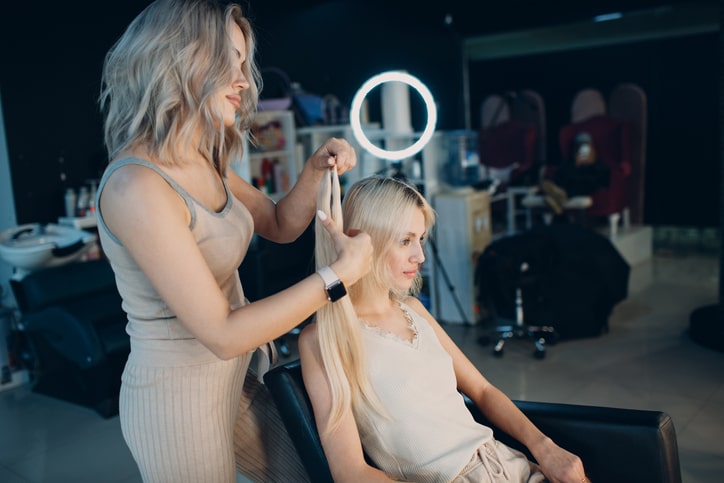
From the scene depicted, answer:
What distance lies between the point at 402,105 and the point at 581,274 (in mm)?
1697

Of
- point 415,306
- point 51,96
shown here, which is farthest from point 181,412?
point 51,96

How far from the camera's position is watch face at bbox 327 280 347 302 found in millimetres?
1274

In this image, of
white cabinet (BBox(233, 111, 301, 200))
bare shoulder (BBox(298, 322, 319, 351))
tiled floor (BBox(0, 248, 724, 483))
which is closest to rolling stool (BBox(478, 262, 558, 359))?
tiled floor (BBox(0, 248, 724, 483))

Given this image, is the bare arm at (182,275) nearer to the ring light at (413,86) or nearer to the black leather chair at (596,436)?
the black leather chair at (596,436)

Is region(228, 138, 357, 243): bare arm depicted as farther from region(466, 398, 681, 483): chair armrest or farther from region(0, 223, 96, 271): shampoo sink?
region(0, 223, 96, 271): shampoo sink

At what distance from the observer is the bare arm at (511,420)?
1680 millimetres

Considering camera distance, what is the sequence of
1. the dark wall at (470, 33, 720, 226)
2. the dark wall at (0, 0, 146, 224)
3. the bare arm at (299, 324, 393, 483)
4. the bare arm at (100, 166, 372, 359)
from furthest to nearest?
1. the dark wall at (470, 33, 720, 226)
2. the dark wall at (0, 0, 146, 224)
3. the bare arm at (299, 324, 393, 483)
4. the bare arm at (100, 166, 372, 359)

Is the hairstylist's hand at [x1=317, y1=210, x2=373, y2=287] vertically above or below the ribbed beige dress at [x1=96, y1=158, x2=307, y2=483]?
above

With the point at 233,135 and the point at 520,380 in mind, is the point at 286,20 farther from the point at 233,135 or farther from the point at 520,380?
the point at 233,135

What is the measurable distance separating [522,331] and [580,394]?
2.62 ft

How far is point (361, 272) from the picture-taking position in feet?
4.32

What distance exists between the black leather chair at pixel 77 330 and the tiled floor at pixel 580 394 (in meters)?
0.12

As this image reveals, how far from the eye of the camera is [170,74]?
130cm

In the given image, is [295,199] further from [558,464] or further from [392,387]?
[558,464]
